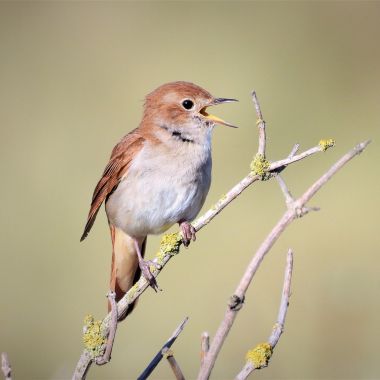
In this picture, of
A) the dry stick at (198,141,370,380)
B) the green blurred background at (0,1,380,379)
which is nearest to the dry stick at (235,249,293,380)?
the dry stick at (198,141,370,380)

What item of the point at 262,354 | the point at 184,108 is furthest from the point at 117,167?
the point at 262,354

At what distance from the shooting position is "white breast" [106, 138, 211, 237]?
395cm

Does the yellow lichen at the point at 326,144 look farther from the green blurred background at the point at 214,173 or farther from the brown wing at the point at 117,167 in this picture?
the green blurred background at the point at 214,173

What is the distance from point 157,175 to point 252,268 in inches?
87.1

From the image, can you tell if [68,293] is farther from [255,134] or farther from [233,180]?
[255,134]

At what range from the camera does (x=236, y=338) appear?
5.02 m

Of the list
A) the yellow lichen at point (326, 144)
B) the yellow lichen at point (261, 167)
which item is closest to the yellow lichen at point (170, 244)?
the yellow lichen at point (261, 167)

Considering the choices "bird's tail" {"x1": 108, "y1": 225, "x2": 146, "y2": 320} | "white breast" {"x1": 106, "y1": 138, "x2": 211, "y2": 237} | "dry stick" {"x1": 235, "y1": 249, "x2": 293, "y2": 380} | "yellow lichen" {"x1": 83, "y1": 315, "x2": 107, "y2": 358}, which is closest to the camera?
"dry stick" {"x1": 235, "y1": 249, "x2": 293, "y2": 380}

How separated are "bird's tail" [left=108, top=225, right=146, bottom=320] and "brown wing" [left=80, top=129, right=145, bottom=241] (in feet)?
0.76

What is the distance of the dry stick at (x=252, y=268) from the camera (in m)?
1.80

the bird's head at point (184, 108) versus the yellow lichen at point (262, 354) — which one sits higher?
the bird's head at point (184, 108)

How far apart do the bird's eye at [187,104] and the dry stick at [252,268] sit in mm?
2370

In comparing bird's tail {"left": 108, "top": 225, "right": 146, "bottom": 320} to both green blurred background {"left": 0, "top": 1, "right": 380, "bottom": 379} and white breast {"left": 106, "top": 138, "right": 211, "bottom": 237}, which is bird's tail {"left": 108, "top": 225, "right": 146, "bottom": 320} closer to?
white breast {"left": 106, "top": 138, "right": 211, "bottom": 237}

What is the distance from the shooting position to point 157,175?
3.98 m
